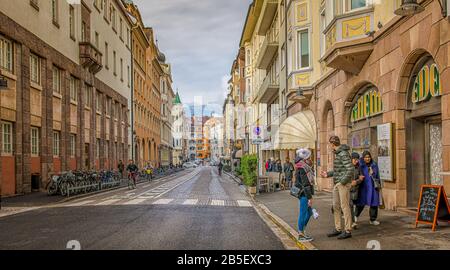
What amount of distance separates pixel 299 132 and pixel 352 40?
9.33 m

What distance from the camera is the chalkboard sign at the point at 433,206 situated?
34.4 ft

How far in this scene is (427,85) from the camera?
1327 centimetres

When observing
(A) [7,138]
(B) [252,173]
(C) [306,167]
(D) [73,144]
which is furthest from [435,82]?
(D) [73,144]

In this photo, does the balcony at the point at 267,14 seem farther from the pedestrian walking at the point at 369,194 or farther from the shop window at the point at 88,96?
the pedestrian walking at the point at 369,194

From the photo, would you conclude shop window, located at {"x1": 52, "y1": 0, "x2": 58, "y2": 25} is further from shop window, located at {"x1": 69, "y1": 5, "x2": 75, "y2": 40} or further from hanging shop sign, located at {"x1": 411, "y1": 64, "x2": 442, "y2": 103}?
hanging shop sign, located at {"x1": 411, "y1": 64, "x2": 442, "y2": 103}

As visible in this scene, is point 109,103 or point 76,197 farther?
point 109,103

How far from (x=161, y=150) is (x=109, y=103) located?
44463 mm

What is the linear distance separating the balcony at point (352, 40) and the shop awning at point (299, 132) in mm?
7695

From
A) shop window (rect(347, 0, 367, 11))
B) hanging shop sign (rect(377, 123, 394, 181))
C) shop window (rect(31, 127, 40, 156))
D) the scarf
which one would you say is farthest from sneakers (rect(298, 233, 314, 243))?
shop window (rect(31, 127, 40, 156))

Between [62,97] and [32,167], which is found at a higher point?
[62,97]

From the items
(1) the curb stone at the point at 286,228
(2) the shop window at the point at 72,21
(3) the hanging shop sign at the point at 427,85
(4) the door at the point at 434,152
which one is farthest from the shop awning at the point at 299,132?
(2) the shop window at the point at 72,21
